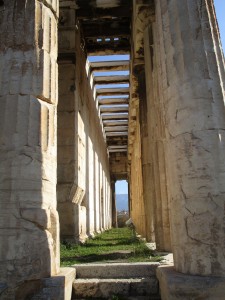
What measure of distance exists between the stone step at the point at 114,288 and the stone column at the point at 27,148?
25.8 inches

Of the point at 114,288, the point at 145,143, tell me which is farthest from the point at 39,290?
the point at 145,143

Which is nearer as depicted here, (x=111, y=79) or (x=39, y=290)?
(x=39, y=290)

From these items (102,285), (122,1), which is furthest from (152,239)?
(122,1)

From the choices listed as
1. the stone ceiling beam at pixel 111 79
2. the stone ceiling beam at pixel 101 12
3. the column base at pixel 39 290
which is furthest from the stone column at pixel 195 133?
the stone ceiling beam at pixel 111 79

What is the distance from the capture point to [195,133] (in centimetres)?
400

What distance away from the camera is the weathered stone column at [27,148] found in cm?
394

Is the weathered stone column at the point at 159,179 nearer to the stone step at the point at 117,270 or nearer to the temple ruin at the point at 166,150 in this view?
the stone step at the point at 117,270

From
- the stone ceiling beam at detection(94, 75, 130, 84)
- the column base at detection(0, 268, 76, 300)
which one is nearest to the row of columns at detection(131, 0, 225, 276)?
the column base at detection(0, 268, 76, 300)

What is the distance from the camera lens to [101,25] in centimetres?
1173

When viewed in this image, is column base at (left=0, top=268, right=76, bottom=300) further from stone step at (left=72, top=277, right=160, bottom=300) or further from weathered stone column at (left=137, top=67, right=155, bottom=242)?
weathered stone column at (left=137, top=67, right=155, bottom=242)

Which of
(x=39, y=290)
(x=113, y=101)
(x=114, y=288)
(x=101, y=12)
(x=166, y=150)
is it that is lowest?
(x=114, y=288)

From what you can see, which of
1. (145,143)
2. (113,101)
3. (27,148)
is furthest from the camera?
(113,101)

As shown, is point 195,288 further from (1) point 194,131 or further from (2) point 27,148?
(2) point 27,148

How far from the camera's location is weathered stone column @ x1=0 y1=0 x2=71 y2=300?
394cm
